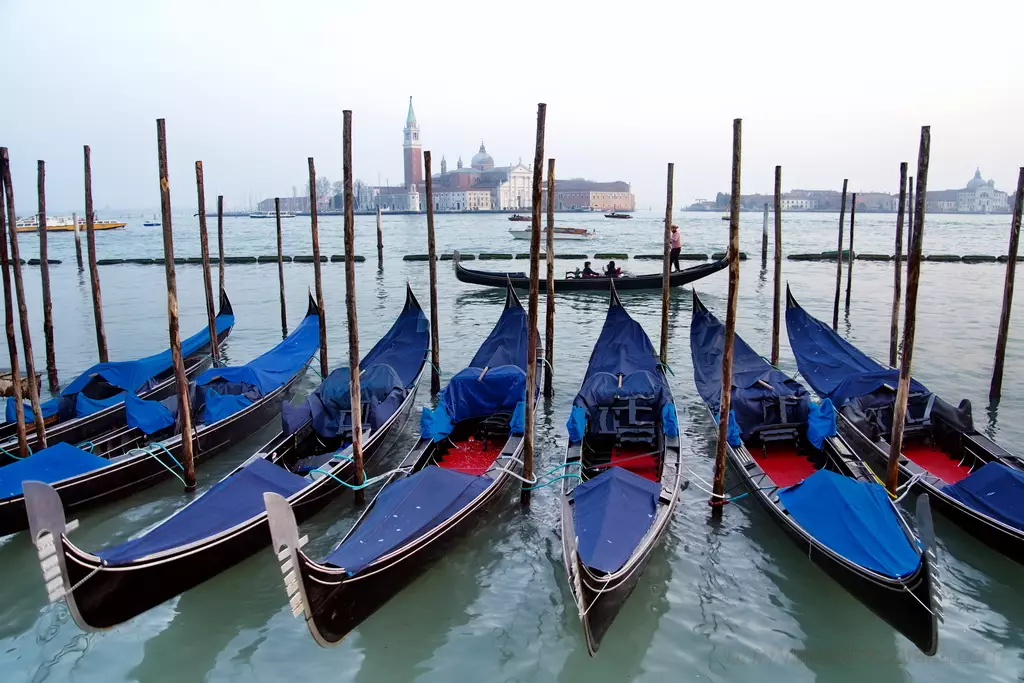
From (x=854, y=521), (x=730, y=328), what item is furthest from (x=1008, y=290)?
(x=854, y=521)

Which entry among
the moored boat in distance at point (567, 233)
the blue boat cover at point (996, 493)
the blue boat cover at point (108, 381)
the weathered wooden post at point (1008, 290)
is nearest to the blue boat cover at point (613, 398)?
the blue boat cover at point (996, 493)

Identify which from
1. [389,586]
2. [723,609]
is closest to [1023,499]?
[723,609]

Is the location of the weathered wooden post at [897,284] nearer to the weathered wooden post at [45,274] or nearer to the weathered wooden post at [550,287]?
the weathered wooden post at [550,287]

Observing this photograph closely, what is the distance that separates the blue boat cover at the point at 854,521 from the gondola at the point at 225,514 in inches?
108

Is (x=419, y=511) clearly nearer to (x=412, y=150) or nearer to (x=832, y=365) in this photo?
(x=832, y=365)

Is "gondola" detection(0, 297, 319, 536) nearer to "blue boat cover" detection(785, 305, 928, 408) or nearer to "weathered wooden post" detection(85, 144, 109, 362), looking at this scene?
"weathered wooden post" detection(85, 144, 109, 362)

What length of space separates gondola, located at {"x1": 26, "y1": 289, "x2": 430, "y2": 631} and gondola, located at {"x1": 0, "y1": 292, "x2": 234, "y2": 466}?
177 centimetres

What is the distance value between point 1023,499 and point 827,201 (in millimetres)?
116216

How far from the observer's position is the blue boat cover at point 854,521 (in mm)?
3266

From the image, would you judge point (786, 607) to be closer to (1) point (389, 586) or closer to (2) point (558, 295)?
(1) point (389, 586)

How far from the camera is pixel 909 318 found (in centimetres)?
420

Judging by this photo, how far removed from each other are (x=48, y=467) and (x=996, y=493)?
17.8 feet

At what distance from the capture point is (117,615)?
323 cm

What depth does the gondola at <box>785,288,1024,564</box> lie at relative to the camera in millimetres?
3844
